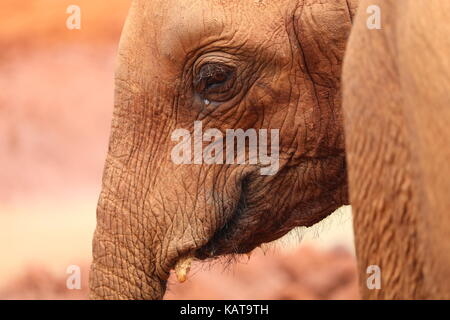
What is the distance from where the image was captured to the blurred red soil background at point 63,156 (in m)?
6.22

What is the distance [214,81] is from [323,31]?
0.92 feet

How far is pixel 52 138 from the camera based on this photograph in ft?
20.8

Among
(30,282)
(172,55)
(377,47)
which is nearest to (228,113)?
(172,55)

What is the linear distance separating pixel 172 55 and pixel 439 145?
1.09 meters

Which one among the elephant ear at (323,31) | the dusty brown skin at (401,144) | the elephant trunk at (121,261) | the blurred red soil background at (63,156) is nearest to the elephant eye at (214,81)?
the elephant ear at (323,31)

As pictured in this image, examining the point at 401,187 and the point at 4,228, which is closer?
the point at 401,187

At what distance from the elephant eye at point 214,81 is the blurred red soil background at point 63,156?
3.41m

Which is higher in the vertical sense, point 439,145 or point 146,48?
point 146,48

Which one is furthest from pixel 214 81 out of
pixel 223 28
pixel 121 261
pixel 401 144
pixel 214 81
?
pixel 401 144

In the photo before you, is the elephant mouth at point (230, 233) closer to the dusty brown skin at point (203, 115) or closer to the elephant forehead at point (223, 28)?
the dusty brown skin at point (203, 115)

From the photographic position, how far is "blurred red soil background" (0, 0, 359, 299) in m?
6.22

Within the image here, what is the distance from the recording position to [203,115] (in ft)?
9.19
